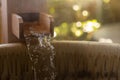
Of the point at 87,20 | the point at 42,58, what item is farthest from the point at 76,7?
the point at 42,58

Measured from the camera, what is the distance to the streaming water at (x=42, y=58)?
5.35 feet

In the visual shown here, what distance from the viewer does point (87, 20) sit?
1.97m

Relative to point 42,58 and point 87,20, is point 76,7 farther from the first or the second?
point 42,58

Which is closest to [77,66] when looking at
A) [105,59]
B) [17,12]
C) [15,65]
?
[105,59]

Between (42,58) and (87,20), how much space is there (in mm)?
509

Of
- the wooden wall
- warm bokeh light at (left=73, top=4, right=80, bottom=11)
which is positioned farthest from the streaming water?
warm bokeh light at (left=73, top=4, right=80, bottom=11)

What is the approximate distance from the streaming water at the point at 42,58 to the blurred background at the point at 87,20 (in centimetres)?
28

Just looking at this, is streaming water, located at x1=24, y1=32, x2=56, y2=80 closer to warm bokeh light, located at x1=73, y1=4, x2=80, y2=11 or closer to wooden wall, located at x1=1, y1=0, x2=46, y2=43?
wooden wall, located at x1=1, y1=0, x2=46, y2=43

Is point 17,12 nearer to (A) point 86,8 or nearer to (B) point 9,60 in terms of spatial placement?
(B) point 9,60

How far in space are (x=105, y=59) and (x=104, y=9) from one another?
51 centimetres

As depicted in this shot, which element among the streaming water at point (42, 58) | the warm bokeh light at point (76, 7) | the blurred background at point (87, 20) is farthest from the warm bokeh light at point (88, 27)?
the streaming water at point (42, 58)

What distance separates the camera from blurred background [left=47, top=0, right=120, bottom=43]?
1.92 m

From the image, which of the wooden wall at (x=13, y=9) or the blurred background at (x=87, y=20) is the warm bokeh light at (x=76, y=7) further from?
the wooden wall at (x=13, y=9)

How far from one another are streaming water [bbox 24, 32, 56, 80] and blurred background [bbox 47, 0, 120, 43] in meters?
0.28
